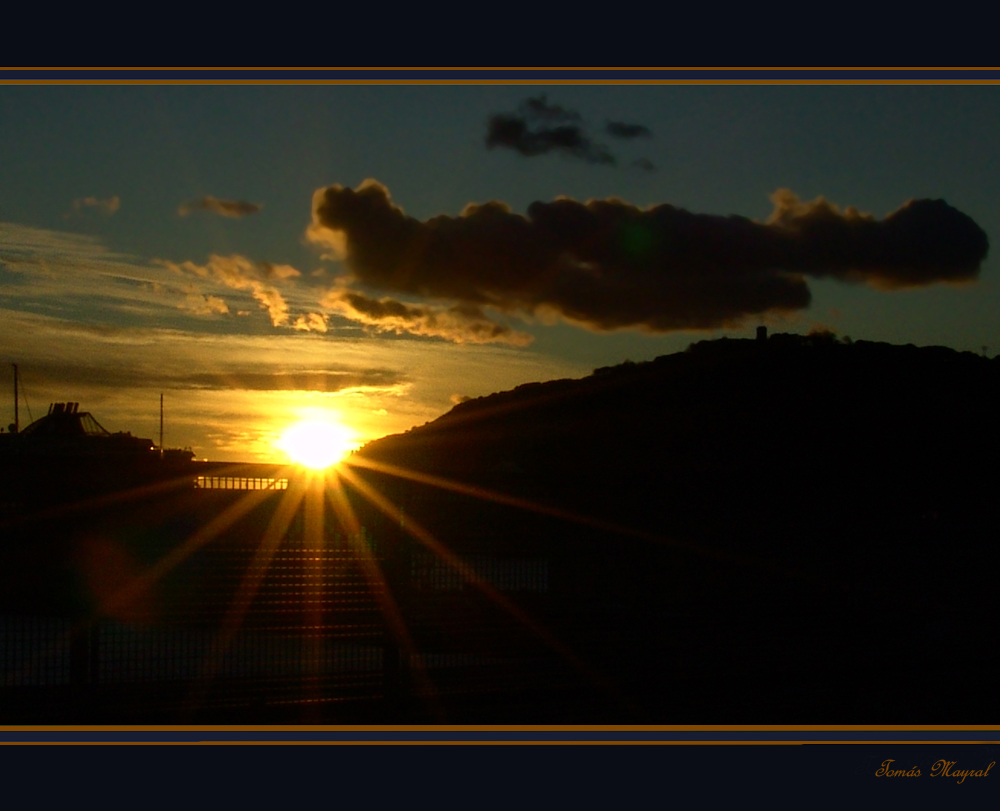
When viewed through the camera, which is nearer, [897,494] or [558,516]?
[558,516]

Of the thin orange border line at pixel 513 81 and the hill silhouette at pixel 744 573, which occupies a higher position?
the thin orange border line at pixel 513 81

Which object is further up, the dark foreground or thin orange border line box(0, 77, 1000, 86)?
thin orange border line box(0, 77, 1000, 86)

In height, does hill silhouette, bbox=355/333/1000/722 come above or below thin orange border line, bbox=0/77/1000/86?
below

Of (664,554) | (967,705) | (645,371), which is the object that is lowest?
(967,705)

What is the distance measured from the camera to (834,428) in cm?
2016

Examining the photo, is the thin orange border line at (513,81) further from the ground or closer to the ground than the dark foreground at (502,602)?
further from the ground

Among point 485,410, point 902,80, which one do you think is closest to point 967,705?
point 902,80

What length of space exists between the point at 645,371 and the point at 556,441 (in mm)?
3057

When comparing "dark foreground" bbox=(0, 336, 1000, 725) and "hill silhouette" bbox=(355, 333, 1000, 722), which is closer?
"dark foreground" bbox=(0, 336, 1000, 725)

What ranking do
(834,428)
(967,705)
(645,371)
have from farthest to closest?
(645,371) → (834,428) → (967,705)

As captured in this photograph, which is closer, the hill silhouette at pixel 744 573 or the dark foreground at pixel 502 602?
the dark foreground at pixel 502 602

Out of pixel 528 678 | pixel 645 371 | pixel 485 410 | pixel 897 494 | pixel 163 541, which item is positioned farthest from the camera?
pixel 485 410

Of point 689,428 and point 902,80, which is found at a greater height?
point 902,80

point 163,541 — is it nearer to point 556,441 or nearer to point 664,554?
point 664,554
